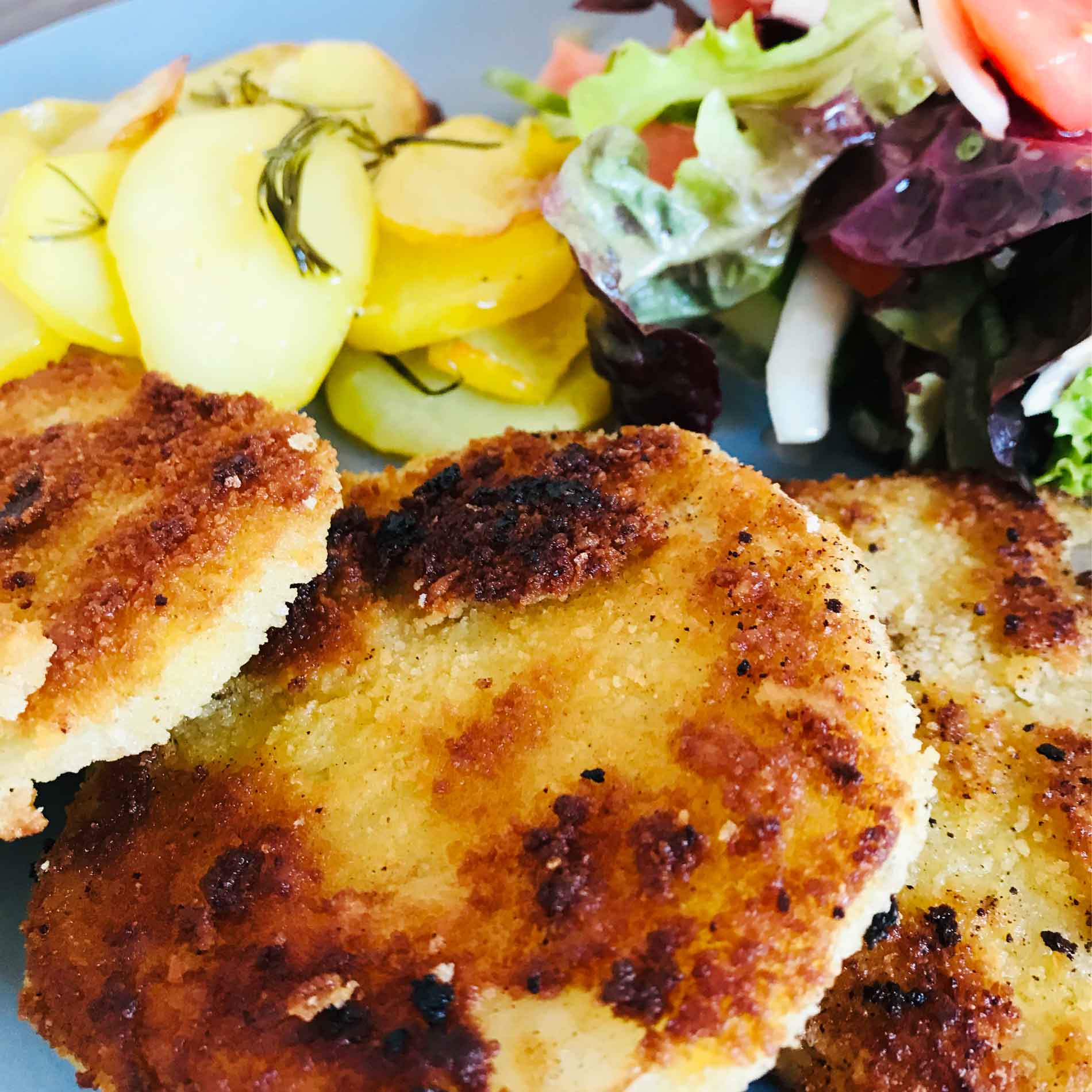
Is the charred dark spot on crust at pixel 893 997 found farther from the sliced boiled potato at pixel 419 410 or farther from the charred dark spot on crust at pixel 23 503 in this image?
the charred dark spot on crust at pixel 23 503

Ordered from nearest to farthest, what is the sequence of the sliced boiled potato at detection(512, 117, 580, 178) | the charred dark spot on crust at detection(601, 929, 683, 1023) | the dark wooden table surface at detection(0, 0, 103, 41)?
the charred dark spot on crust at detection(601, 929, 683, 1023)
the sliced boiled potato at detection(512, 117, 580, 178)
the dark wooden table surface at detection(0, 0, 103, 41)

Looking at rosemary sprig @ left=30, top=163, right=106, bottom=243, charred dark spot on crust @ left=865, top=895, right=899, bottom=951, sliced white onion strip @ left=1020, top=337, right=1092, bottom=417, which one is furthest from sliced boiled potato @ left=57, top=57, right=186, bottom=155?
charred dark spot on crust @ left=865, top=895, right=899, bottom=951

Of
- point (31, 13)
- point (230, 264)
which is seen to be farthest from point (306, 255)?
point (31, 13)

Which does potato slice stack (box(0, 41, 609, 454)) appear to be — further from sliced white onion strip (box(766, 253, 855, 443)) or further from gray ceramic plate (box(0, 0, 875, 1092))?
sliced white onion strip (box(766, 253, 855, 443))

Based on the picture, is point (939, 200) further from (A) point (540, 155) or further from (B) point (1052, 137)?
(A) point (540, 155)

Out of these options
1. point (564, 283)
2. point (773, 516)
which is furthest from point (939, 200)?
point (773, 516)

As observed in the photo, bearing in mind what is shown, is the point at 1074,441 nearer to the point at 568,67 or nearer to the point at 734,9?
the point at 734,9

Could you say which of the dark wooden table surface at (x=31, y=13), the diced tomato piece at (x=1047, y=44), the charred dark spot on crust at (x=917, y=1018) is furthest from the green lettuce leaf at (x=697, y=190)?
the dark wooden table surface at (x=31, y=13)
